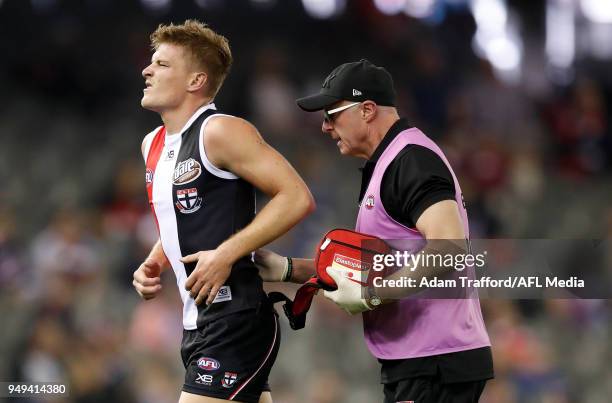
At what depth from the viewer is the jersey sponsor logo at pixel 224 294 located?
377cm

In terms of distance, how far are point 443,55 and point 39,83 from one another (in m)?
4.83

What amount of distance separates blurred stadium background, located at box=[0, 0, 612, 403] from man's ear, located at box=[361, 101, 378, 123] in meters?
3.76

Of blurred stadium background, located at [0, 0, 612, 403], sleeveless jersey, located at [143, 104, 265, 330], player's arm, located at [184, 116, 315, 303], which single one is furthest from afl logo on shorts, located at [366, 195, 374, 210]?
blurred stadium background, located at [0, 0, 612, 403]

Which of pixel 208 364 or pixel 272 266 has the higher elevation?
pixel 272 266

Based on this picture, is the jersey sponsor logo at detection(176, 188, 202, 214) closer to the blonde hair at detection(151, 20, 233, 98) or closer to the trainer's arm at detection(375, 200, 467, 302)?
the blonde hair at detection(151, 20, 233, 98)

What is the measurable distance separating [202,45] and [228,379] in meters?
1.36

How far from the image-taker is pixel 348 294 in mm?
3602

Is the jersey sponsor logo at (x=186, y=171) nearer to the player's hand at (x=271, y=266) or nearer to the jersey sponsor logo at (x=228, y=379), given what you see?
the player's hand at (x=271, y=266)

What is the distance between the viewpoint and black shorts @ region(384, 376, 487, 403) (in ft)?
11.7

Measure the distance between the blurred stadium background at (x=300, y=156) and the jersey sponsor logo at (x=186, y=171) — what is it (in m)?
3.74

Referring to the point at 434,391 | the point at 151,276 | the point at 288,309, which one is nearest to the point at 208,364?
the point at 288,309

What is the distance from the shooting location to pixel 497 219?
368 inches

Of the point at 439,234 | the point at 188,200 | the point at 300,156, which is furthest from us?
the point at 300,156

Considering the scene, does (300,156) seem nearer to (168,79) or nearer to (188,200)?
(168,79)
